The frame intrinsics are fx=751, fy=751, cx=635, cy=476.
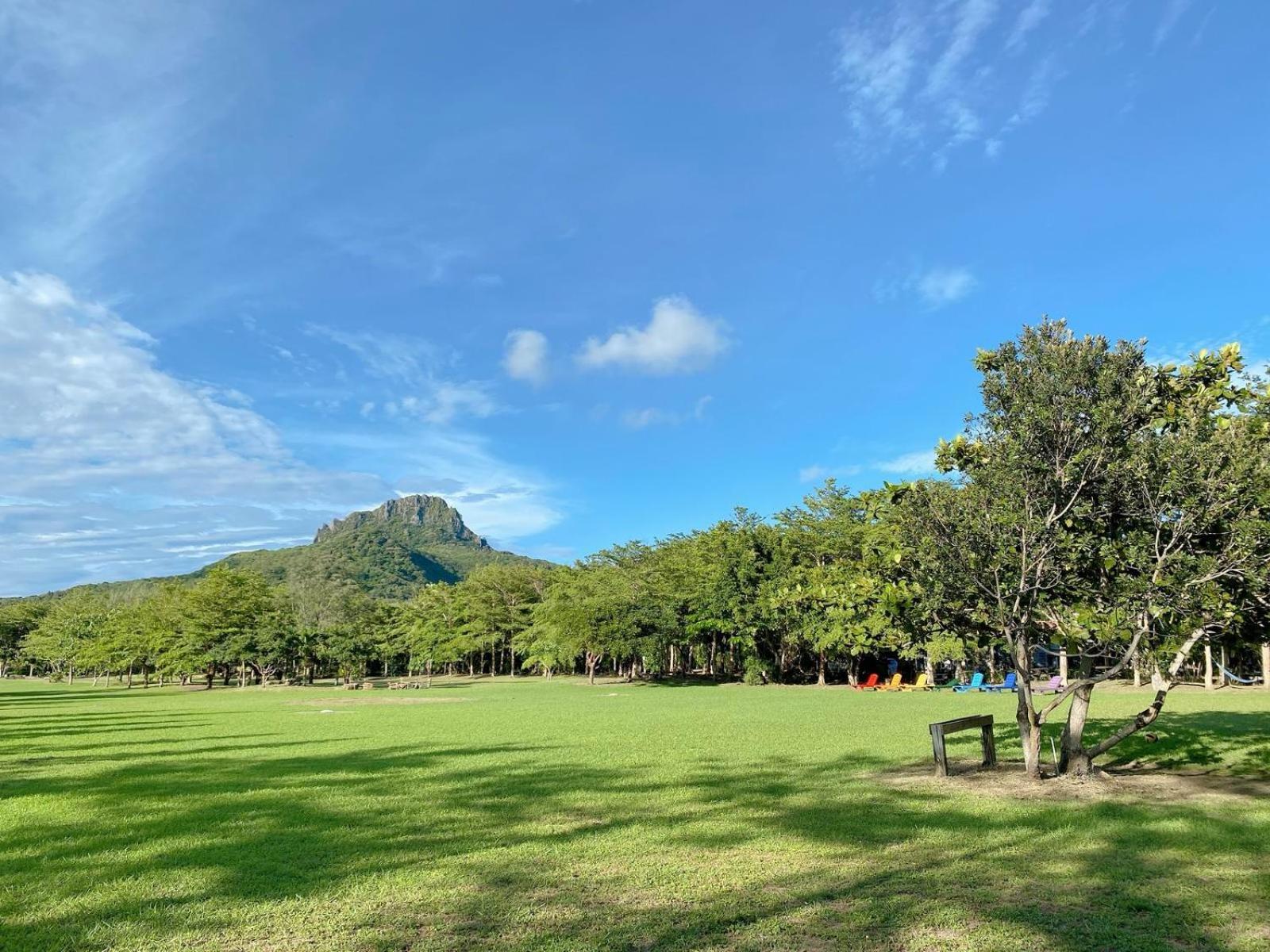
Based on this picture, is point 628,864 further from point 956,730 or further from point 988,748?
point 988,748

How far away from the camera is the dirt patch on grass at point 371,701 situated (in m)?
30.9

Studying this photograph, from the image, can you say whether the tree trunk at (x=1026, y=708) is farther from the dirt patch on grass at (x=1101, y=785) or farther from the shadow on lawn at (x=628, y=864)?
the shadow on lawn at (x=628, y=864)

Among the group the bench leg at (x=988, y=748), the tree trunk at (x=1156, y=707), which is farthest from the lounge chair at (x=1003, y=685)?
the tree trunk at (x=1156, y=707)

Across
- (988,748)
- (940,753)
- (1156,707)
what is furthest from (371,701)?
(1156,707)

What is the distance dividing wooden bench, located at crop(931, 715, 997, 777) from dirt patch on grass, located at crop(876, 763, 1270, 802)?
0.15 m

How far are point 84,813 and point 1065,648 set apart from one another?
12721 mm

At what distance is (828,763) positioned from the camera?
12.1 m

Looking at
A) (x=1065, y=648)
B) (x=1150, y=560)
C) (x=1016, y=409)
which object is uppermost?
(x=1016, y=409)

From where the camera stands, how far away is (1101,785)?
9.71 meters

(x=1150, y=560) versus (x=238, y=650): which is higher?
(x=1150, y=560)

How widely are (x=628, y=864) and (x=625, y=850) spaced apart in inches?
18.8

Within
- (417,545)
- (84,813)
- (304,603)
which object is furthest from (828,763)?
(417,545)

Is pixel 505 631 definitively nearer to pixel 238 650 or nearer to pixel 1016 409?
pixel 238 650

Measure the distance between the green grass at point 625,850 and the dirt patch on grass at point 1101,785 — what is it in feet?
0.29
